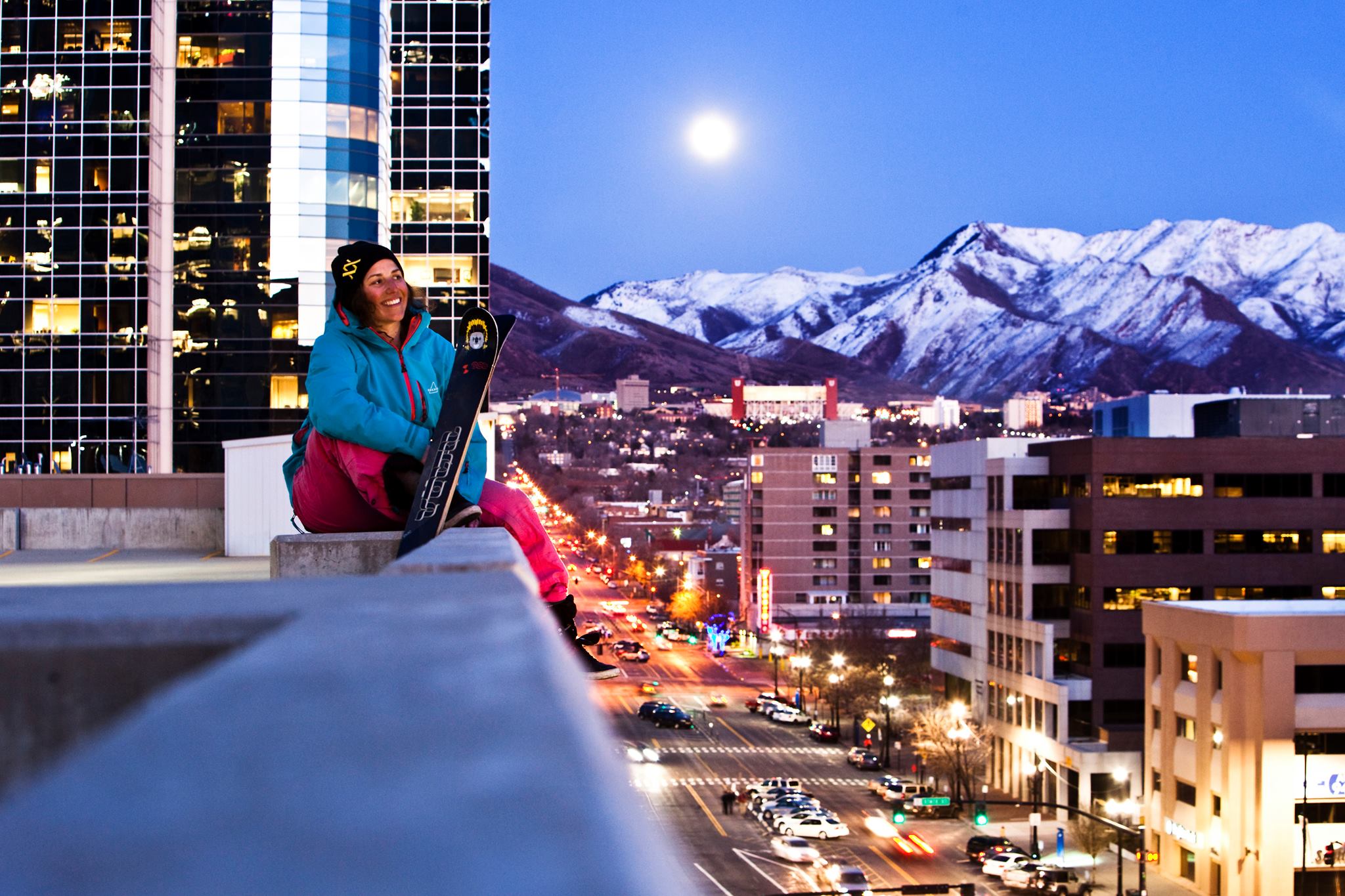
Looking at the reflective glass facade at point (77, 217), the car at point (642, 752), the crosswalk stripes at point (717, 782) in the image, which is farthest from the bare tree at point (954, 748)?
the reflective glass facade at point (77, 217)

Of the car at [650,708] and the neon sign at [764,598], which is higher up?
the neon sign at [764,598]

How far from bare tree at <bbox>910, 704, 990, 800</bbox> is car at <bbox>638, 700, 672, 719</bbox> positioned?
16.1 m

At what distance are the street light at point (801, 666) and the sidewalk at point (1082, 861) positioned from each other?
26.1 m

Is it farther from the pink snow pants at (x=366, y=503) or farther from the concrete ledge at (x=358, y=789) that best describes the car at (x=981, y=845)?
the concrete ledge at (x=358, y=789)

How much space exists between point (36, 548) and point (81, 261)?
1671 inches

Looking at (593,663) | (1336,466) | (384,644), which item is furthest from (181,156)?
(384,644)

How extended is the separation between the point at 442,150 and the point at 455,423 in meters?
58.0

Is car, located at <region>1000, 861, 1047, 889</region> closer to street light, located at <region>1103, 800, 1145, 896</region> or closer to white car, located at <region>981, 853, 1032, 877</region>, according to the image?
white car, located at <region>981, 853, 1032, 877</region>

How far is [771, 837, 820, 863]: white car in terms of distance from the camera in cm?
4094

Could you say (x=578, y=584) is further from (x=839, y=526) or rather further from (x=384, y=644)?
(x=384, y=644)

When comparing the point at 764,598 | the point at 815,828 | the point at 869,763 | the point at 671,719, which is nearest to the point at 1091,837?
the point at 815,828

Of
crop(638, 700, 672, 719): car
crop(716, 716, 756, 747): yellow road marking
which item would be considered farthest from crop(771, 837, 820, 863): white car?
crop(638, 700, 672, 719): car

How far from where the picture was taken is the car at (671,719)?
67.1m

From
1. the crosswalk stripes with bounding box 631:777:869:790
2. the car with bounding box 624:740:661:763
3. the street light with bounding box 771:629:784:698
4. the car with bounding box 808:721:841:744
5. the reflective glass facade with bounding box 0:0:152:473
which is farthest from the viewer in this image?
the street light with bounding box 771:629:784:698
